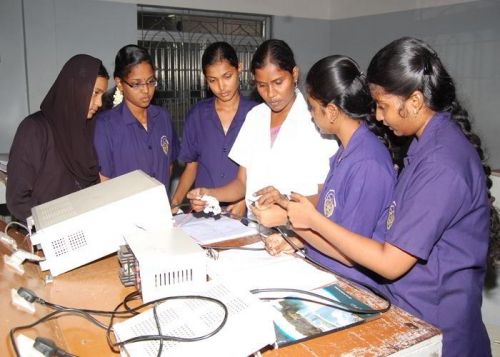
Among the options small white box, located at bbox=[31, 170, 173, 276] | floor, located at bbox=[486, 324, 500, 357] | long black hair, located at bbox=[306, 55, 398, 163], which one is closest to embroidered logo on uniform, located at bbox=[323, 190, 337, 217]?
long black hair, located at bbox=[306, 55, 398, 163]

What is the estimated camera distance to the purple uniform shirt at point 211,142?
225cm

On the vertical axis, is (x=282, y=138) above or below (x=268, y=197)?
above

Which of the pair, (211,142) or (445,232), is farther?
(211,142)

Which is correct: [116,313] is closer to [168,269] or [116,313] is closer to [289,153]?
[168,269]

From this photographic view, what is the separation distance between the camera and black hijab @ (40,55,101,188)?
5.81 ft

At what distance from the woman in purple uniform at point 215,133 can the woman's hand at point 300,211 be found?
102 cm

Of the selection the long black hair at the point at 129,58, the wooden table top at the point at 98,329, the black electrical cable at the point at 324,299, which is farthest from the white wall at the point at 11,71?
the black electrical cable at the point at 324,299

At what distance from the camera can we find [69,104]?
1.79 meters

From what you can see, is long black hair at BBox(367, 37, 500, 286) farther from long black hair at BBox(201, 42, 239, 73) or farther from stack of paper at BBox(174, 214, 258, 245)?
long black hair at BBox(201, 42, 239, 73)

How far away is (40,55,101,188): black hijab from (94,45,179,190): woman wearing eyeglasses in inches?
11.4

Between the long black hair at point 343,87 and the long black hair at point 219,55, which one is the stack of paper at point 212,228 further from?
the long black hair at point 219,55

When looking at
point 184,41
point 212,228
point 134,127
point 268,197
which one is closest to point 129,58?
point 134,127

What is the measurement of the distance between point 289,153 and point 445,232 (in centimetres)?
79

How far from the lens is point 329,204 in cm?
129
